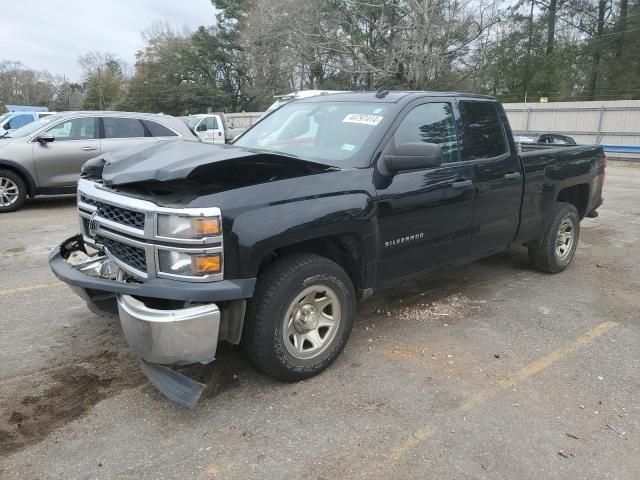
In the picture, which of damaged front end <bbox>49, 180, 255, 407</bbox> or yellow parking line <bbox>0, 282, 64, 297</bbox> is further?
yellow parking line <bbox>0, 282, 64, 297</bbox>

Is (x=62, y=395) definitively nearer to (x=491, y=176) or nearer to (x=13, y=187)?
(x=491, y=176)

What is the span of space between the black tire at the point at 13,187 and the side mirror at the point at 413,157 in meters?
7.82

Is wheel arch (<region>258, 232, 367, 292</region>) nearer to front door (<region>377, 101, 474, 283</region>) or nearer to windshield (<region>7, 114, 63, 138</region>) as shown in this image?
front door (<region>377, 101, 474, 283</region>)

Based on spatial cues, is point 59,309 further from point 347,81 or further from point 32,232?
point 347,81

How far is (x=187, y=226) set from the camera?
2.77m

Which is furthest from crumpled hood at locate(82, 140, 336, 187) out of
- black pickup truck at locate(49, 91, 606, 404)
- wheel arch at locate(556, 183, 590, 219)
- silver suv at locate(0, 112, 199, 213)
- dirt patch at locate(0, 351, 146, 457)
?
silver suv at locate(0, 112, 199, 213)

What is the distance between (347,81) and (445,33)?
11.2m

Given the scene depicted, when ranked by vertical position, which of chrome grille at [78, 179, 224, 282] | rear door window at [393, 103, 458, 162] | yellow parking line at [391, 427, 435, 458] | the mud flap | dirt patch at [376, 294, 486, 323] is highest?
rear door window at [393, 103, 458, 162]

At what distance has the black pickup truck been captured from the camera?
283 centimetres

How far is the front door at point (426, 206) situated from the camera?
374 cm

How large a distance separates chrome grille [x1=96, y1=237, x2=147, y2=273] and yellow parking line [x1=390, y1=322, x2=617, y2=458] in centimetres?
175

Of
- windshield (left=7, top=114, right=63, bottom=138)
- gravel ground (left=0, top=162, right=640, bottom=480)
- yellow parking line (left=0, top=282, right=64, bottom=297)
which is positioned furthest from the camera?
windshield (left=7, top=114, right=63, bottom=138)

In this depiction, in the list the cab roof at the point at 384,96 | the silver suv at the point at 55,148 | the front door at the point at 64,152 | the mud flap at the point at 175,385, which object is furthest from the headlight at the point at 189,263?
the front door at the point at 64,152

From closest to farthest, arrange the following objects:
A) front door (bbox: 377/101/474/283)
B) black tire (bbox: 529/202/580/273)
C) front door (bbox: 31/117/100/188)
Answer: front door (bbox: 377/101/474/283)
black tire (bbox: 529/202/580/273)
front door (bbox: 31/117/100/188)
